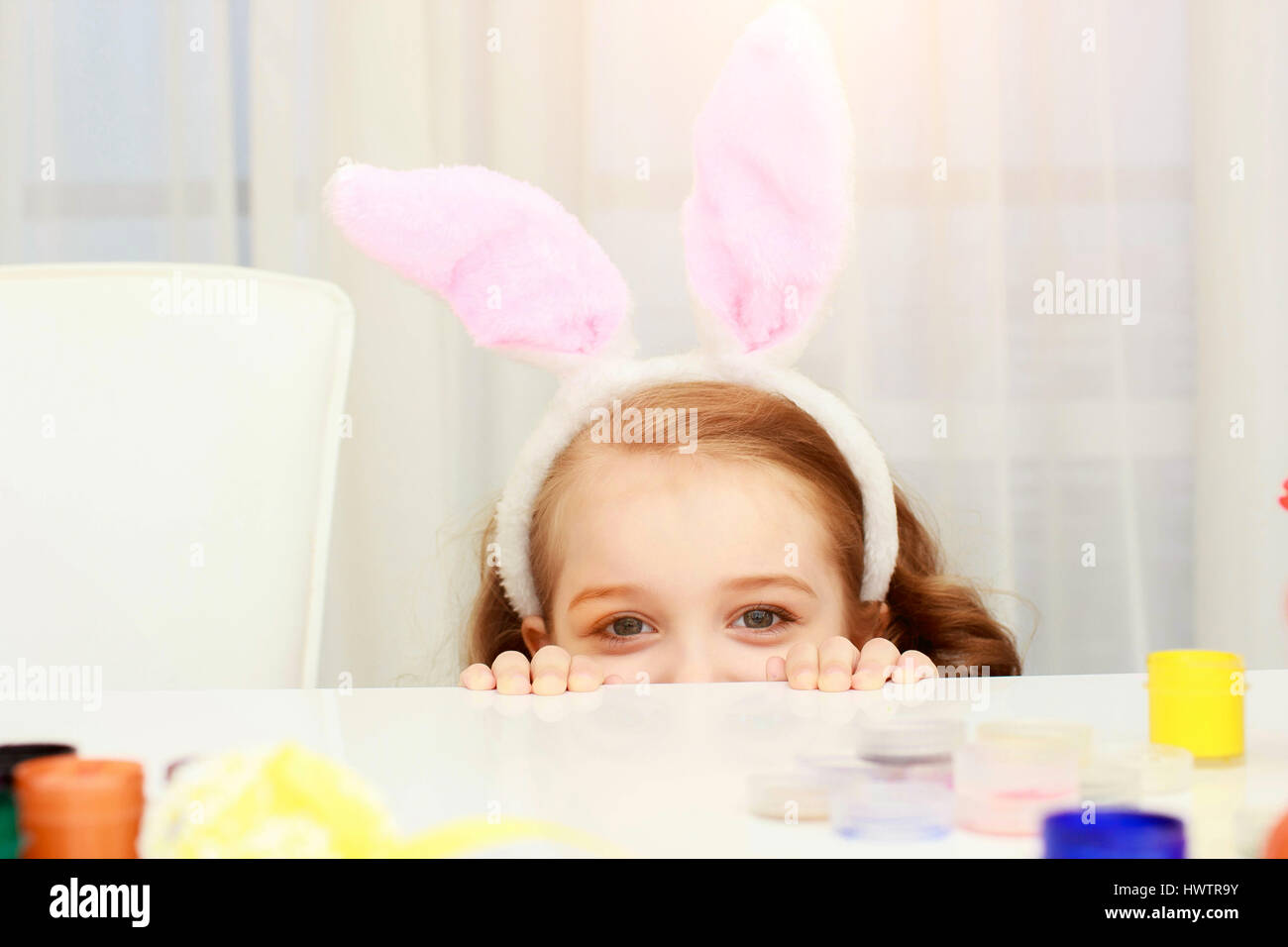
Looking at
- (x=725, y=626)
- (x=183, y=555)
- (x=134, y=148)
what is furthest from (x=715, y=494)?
(x=134, y=148)

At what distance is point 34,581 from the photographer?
42.0 inches

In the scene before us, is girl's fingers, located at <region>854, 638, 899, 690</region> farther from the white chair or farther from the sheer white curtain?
the sheer white curtain

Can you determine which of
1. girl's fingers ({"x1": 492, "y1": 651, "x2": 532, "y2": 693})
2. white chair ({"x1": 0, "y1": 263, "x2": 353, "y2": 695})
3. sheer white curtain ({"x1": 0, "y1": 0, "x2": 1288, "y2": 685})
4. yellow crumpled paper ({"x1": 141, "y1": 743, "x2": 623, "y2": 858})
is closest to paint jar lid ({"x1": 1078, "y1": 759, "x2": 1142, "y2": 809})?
yellow crumpled paper ({"x1": 141, "y1": 743, "x2": 623, "y2": 858})

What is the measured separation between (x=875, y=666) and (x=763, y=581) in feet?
0.93

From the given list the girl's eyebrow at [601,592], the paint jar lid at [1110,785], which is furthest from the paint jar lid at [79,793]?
the girl's eyebrow at [601,592]

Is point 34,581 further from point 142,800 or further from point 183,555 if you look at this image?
point 142,800

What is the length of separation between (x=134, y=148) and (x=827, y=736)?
79.4 inches

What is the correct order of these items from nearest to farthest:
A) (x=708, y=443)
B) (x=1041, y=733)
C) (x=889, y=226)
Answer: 1. (x=1041, y=733)
2. (x=708, y=443)
3. (x=889, y=226)

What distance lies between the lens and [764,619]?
114 cm

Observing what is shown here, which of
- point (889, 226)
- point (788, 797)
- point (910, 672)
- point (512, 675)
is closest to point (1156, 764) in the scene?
point (788, 797)

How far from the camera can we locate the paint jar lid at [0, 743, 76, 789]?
0.41 m

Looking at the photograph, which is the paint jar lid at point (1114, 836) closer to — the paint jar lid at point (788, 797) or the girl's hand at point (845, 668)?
the paint jar lid at point (788, 797)

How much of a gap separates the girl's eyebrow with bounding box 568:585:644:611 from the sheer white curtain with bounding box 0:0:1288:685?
970mm

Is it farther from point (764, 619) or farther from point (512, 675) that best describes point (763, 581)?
point (512, 675)
